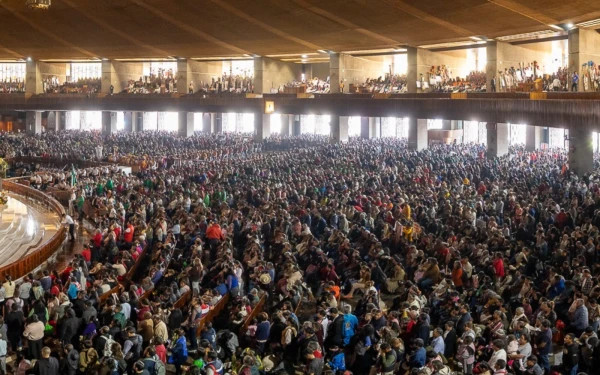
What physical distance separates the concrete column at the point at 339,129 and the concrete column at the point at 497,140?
565 inches

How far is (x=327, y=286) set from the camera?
12.3m

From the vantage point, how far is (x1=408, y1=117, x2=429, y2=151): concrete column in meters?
42.9

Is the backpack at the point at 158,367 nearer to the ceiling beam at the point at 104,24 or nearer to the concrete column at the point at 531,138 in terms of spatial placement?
the concrete column at the point at 531,138

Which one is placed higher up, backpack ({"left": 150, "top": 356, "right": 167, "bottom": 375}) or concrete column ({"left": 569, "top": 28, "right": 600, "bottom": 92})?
concrete column ({"left": 569, "top": 28, "right": 600, "bottom": 92})

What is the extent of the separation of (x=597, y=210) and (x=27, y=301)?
12153mm

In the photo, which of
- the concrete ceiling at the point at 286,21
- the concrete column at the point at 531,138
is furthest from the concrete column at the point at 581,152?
the concrete column at the point at 531,138

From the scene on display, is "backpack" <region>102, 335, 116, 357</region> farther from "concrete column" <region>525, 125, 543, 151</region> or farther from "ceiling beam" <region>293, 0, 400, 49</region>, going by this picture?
"concrete column" <region>525, 125, 543, 151</region>

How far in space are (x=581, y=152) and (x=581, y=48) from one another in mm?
5710

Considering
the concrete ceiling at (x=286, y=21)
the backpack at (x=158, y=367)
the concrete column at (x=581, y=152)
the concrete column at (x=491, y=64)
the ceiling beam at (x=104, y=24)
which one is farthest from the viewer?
the ceiling beam at (x=104, y=24)

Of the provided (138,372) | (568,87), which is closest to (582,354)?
(138,372)

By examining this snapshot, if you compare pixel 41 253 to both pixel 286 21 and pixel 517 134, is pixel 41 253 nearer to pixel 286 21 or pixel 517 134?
pixel 286 21

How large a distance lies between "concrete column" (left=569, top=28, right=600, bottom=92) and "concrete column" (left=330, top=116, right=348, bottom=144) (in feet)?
63.4

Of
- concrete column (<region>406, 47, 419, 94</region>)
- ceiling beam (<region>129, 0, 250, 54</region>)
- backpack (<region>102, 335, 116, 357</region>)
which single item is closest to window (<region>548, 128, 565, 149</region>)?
concrete column (<region>406, 47, 419, 94</region>)

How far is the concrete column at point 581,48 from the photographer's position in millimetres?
31297
